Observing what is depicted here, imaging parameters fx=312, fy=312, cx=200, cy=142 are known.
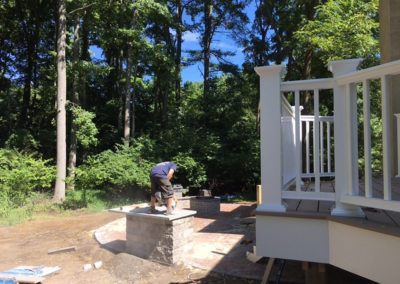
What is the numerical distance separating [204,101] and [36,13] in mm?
11454

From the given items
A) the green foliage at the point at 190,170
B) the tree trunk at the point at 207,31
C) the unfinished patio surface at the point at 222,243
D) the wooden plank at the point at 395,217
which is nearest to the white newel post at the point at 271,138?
the wooden plank at the point at 395,217

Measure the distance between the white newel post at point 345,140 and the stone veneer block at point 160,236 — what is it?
3292mm

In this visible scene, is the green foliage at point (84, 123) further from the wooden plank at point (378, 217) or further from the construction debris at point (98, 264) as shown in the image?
the wooden plank at point (378, 217)

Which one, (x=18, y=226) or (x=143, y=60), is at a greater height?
(x=143, y=60)

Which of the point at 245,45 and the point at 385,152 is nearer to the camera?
the point at 385,152

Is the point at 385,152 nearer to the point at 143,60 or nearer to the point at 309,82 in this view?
the point at 309,82

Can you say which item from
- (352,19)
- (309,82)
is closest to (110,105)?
(352,19)

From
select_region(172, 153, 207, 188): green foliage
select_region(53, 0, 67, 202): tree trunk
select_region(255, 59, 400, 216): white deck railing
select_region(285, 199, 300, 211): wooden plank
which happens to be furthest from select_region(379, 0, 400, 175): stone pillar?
select_region(53, 0, 67, 202): tree trunk

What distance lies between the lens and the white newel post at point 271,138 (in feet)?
8.26

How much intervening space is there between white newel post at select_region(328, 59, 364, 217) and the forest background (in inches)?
292

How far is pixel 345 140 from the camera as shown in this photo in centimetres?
235

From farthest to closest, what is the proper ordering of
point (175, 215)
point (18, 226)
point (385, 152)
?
point (18, 226)
point (175, 215)
point (385, 152)

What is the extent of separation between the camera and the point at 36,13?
18.4m

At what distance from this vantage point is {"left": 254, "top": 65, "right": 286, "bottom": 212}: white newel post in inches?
99.1
